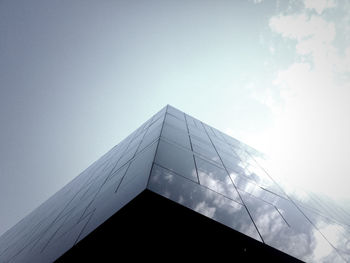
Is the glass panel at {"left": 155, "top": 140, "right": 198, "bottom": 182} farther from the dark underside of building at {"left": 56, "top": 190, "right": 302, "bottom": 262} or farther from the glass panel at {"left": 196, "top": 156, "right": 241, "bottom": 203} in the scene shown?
the dark underside of building at {"left": 56, "top": 190, "right": 302, "bottom": 262}

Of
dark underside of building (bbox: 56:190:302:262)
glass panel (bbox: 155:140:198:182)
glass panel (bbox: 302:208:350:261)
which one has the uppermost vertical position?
glass panel (bbox: 155:140:198:182)

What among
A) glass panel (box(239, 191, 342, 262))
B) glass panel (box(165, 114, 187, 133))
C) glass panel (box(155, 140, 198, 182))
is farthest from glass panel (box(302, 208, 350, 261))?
glass panel (box(165, 114, 187, 133))

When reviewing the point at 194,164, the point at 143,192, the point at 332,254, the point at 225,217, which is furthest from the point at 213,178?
the point at 332,254

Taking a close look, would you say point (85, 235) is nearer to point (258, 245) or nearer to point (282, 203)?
point (258, 245)

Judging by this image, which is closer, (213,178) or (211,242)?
(211,242)

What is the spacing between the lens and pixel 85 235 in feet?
11.4

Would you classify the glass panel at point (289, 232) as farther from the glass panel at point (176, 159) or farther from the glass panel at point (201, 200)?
the glass panel at point (176, 159)

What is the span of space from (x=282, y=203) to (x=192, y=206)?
3.61 metres

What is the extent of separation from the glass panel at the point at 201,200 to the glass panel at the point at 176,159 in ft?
0.85

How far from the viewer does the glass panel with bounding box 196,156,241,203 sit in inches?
185

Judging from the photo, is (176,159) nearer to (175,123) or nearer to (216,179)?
(216,179)

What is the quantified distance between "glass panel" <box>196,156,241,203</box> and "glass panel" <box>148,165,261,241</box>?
267 mm

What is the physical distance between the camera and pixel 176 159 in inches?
199

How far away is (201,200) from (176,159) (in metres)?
1.36
